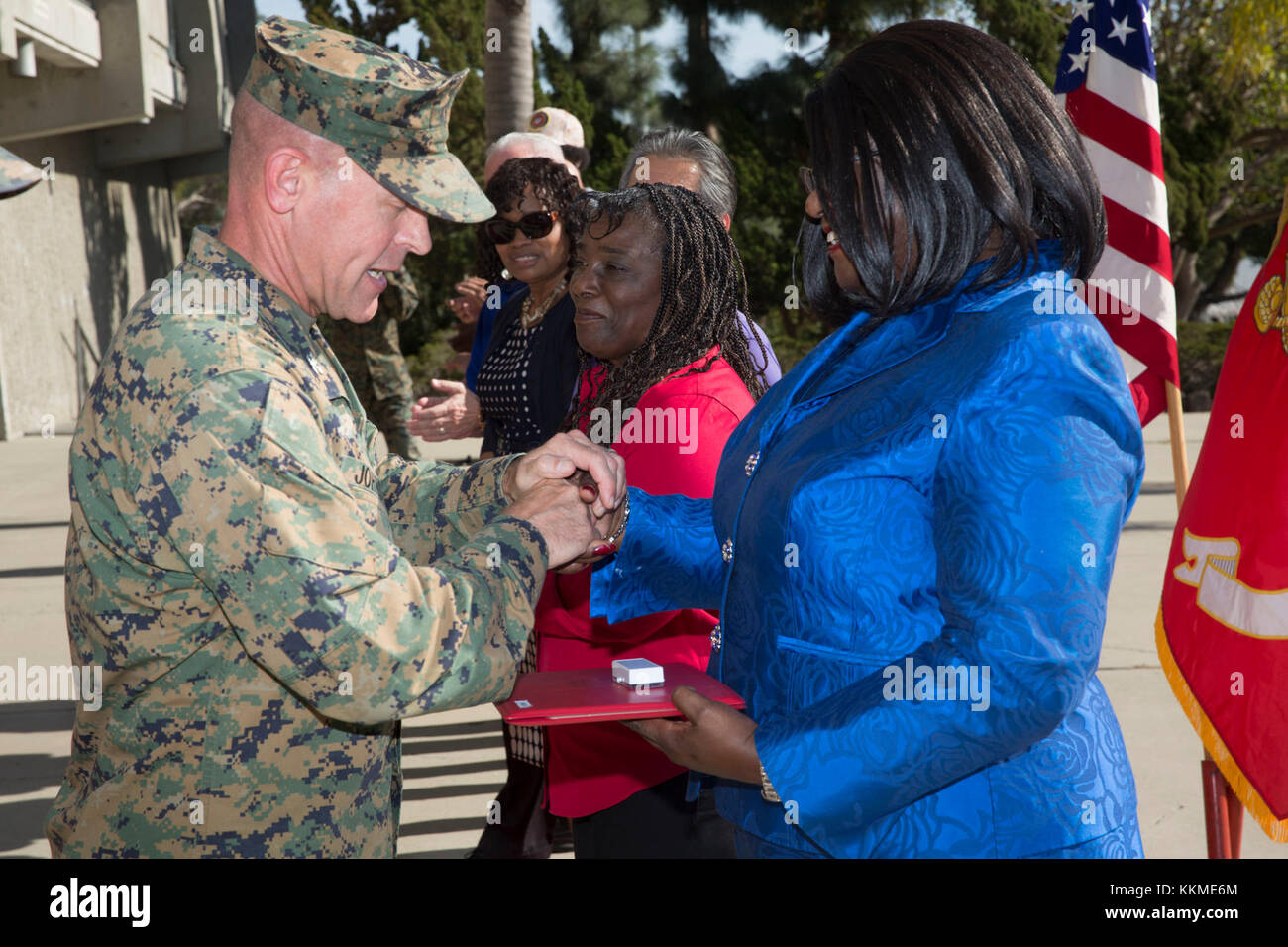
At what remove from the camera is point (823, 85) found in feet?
6.00

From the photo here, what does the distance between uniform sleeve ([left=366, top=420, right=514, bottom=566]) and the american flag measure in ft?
10.2

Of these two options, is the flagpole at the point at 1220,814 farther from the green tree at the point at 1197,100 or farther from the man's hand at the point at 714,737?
the green tree at the point at 1197,100

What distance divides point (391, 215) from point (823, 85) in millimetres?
700

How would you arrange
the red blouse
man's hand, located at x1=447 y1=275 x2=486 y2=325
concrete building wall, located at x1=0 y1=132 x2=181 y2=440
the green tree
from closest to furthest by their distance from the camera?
the red blouse
man's hand, located at x1=447 y1=275 x2=486 y2=325
concrete building wall, located at x1=0 y1=132 x2=181 y2=440
the green tree

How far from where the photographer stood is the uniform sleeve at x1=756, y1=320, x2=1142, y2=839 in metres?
1.50

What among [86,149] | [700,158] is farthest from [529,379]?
[86,149]

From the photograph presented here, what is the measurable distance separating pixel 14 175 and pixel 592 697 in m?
1.75

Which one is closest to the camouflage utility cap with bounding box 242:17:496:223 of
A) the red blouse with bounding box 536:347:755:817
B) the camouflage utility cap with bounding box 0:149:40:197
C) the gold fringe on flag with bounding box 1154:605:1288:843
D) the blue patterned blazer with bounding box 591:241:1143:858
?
the blue patterned blazer with bounding box 591:241:1143:858

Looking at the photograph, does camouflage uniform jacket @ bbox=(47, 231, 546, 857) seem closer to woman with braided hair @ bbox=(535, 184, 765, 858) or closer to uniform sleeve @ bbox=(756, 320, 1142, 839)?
uniform sleeve @ bbox=(756, 320, 1142, 839)

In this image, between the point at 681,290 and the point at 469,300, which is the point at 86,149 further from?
the point at 681,290

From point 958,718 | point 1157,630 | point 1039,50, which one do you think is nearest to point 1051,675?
point 958,718

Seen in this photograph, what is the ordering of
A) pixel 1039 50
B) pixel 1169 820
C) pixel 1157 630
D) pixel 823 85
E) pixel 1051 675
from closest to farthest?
pixel 1051 675 < pixel 823 85 < pixel 1157 630 < pixel 1169 820 < pixel 1039 50

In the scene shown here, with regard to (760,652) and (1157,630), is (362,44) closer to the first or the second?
(760,652)

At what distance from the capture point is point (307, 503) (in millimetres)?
1555
